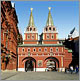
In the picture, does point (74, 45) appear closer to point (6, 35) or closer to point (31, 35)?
point (31, 35)

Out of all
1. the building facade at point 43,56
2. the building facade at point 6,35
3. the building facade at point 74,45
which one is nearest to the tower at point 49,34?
the building facade at point 74,45

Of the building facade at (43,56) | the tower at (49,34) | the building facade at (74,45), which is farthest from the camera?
the tower at (49,34)

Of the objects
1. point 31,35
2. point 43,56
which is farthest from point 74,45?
point 43,56

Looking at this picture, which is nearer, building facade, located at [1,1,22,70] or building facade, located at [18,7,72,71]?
building facade, located at [1,1,22,70]

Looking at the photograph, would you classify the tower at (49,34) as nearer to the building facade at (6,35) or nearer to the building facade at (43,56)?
the building facade at (43,56)

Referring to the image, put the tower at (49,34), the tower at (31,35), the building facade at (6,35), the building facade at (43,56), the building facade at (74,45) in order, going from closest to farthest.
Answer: the building facade at (6,35), the building facade at (43,56), the building facade at (74,45), the tower at (49,34), the tower at (31,35)

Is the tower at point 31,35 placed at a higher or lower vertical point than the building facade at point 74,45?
higher

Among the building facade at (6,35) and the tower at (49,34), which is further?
the tower at (49,34)

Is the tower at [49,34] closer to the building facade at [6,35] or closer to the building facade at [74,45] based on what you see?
the building facade at [74,45]

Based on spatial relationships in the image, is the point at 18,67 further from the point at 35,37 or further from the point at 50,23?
the point at 50,23

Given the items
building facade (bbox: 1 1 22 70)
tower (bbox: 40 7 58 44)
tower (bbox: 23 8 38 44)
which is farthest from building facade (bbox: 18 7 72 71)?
building facade (bbox: 1 1 22 70)

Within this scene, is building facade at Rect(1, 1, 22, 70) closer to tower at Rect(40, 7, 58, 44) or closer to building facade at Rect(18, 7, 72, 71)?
building facade at Rect(18, 7, 72, 71)

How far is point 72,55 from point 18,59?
1934 centimetres

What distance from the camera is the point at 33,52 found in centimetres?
6028
